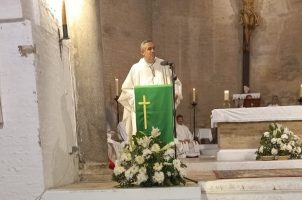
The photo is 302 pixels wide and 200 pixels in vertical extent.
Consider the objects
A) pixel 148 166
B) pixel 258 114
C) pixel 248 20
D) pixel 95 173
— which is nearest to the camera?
pixel 148 166

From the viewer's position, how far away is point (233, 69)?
11141mm

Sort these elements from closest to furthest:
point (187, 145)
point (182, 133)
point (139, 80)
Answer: point (139, 80), point (187, 145), point (182, 133)

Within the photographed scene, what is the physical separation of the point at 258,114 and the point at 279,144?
2.66ft

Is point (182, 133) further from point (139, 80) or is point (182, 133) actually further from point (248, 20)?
point (248, 20)

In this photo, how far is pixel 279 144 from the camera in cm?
572

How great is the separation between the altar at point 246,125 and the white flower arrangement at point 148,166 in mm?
3083

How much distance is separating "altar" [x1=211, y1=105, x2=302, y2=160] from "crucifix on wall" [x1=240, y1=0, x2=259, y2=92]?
178 inches

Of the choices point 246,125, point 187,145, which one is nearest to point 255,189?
point 246,125

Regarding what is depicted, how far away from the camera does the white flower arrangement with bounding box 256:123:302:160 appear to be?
5719 mm

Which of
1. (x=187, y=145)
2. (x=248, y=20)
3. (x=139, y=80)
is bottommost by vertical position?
(x=187, y=145)

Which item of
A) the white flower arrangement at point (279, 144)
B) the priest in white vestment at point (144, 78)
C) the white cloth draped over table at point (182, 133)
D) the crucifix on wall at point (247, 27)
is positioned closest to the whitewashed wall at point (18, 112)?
the priest in white vestment at point (144, 78)

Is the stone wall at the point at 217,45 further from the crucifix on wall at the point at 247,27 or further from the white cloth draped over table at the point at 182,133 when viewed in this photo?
the white cloth draped over table at the point at 182,133

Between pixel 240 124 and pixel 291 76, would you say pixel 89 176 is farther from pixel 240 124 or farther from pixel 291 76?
pixel 291 76

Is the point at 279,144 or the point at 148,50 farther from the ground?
the point at 148,50
